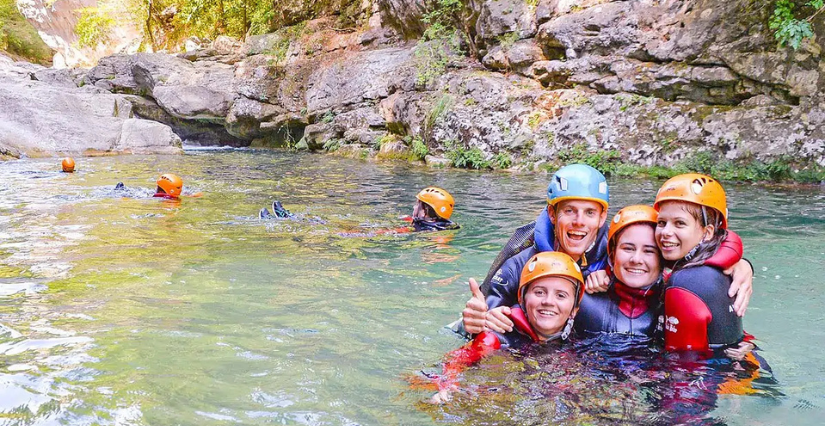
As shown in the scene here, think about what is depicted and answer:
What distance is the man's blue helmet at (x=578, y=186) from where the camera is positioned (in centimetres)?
411

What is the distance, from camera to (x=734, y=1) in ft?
46.5

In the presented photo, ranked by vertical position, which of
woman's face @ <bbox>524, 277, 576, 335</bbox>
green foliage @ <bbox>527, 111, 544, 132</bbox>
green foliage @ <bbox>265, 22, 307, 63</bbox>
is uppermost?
green foliage @ <bbox>265, 22, 307, 63</bbox>

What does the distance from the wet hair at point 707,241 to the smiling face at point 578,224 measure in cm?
65

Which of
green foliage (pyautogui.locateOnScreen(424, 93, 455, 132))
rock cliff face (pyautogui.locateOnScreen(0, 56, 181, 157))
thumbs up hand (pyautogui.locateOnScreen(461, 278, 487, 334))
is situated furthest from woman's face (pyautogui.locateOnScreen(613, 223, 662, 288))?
rock cliff face (pyautogui.locateOnScreen(0, 56, 181, 157))

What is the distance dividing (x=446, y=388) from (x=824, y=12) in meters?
13.9

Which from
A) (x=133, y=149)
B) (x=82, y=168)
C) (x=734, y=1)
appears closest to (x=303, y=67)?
(x=133, y=149)

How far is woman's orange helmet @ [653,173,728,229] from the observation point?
3576 mm

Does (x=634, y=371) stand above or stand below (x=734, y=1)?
below

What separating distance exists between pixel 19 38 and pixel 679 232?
51.9m

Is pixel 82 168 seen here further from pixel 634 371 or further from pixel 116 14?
pixel 116 14

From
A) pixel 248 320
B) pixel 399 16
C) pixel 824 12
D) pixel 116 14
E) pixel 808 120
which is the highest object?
pixel 116 14

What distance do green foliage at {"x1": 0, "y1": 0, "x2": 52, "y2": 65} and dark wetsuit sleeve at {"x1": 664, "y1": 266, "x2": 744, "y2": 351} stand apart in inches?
1937

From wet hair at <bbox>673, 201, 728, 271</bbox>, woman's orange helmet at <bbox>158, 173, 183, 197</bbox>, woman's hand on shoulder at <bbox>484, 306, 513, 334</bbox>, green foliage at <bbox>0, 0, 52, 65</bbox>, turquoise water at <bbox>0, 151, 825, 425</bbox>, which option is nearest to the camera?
turquoise water at <bbox>0, 151, 825, 425</bbox>

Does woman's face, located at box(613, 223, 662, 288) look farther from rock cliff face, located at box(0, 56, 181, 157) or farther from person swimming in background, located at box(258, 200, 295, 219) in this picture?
rock cliff face, located at box(0, 56, 181, 157)
